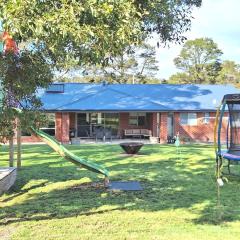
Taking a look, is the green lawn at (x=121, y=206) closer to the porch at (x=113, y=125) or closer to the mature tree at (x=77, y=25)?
the mature tree at (x=77, y=25)

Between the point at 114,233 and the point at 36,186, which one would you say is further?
the point at 36,186

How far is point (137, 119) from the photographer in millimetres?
36250

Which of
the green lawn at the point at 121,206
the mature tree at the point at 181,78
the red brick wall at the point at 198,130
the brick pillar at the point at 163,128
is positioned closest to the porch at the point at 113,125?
the brick pillar at the point at 163,128

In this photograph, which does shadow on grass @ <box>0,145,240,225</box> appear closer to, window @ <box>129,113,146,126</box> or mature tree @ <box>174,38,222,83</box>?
window @ <box>129,113,146,126</box>

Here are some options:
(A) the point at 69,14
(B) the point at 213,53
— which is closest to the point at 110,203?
(A) the point at 69,14

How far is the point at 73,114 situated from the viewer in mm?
35594

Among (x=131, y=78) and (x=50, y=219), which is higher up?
(x=131, y=78)

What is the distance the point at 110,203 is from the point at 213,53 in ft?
208

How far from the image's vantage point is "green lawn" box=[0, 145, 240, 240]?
25.4 ft

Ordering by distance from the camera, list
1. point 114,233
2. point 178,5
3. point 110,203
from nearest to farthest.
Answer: point 114,233 < point 110,203 < point 178,5

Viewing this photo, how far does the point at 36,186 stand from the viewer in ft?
41.0

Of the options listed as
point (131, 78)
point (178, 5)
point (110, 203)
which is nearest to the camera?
point (110, 203)

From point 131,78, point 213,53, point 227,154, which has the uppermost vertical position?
point 213,53

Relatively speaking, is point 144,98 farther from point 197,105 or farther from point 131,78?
point 131,78
